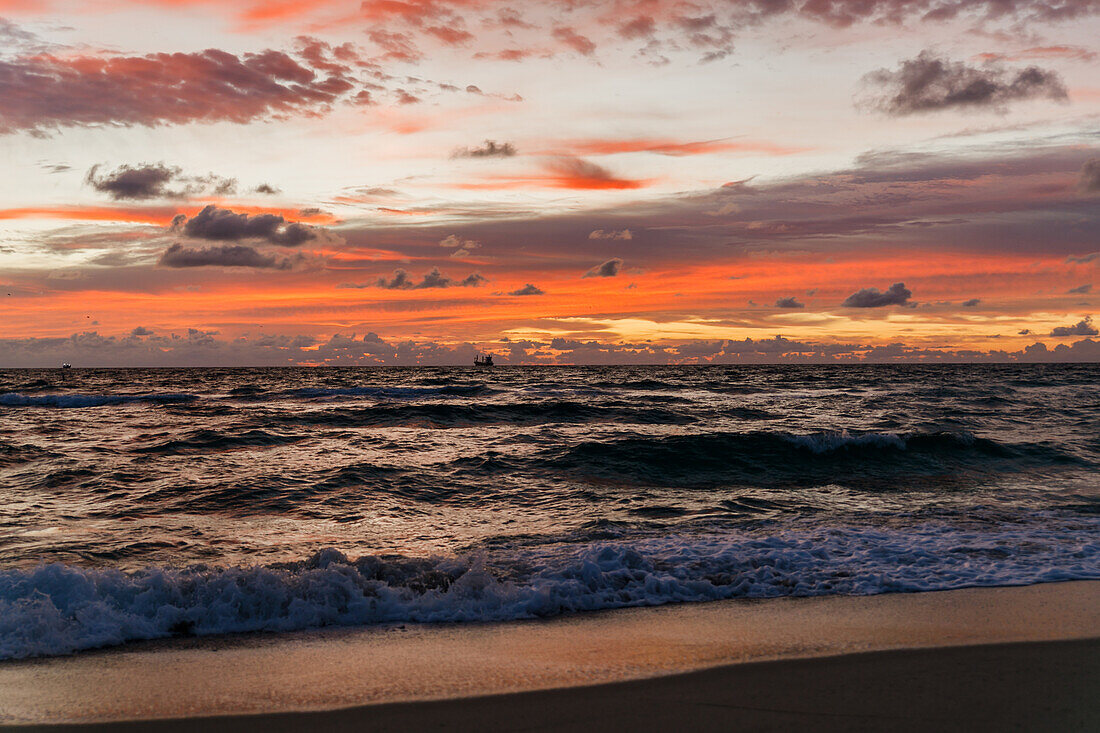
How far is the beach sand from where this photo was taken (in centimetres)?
Result: 477

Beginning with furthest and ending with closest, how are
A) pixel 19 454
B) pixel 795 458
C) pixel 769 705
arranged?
pixel 795 458
pixel 19 454
pixel 769 705

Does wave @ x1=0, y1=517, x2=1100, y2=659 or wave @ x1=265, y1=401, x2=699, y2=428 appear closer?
wave @ x1=0, y1=517, x2=1100, y2=659

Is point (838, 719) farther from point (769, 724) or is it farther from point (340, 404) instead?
point (340, 404)

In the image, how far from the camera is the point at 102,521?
11250 millimetres

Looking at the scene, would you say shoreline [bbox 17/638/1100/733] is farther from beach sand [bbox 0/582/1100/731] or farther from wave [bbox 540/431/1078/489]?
wave [bbox 540/431/1078/489]

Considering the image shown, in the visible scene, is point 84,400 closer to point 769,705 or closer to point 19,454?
point 19,454

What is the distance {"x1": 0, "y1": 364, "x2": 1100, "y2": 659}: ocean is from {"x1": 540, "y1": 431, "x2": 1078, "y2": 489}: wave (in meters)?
0.10

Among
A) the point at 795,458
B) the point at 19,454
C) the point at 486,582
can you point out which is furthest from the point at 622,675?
the point at 19,454

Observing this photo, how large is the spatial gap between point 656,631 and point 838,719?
87.9 inches

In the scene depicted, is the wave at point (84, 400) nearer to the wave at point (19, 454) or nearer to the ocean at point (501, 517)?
the ocean at point (501, 517)

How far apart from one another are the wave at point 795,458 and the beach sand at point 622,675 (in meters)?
9.06

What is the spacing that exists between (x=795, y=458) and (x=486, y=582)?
42.5 feet

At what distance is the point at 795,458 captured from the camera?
729 inches

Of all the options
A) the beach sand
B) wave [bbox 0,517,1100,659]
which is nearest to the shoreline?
the beach sand
